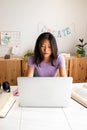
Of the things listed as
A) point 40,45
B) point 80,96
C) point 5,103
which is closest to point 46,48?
point 40,45

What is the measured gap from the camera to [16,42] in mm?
3928

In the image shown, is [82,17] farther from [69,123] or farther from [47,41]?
[69,123]

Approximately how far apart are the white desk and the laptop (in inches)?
2.9

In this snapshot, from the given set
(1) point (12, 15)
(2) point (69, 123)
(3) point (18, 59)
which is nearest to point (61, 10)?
(1) point (12, 15)

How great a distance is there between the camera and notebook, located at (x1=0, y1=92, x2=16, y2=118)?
4.16 ft

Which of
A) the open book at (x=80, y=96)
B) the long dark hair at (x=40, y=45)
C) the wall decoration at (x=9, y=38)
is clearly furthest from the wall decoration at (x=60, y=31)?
the open book at (x=80, y=96)

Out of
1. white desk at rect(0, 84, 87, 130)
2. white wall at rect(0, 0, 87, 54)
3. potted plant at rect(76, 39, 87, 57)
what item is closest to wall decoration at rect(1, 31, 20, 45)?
white wall at rect(0, 0, 87, 54)

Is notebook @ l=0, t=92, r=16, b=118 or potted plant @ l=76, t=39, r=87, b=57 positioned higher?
potted plant @ l=76, t=39, r=87, b=57

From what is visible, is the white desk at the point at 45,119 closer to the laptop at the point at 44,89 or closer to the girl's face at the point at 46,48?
the laptop at the point at 44,89

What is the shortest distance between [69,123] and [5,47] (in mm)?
2986

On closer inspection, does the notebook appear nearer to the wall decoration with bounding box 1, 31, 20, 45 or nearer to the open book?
the open book

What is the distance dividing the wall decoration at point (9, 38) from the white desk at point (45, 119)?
8.60 ft

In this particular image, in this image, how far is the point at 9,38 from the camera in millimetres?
3893

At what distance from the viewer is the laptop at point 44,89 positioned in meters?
1.33
